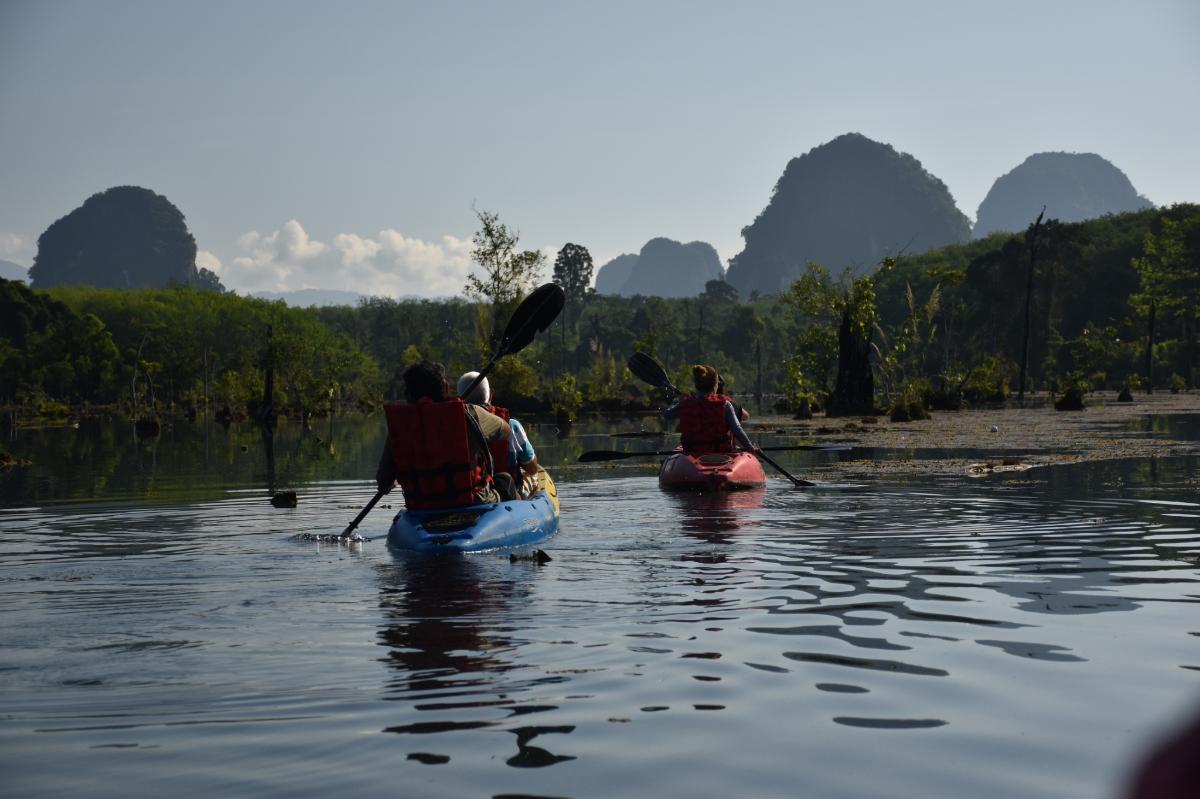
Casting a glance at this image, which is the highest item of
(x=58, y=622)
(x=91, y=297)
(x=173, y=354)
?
(x=91, y=297)

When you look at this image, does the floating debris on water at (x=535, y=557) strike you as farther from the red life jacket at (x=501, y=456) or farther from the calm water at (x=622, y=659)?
the red life jacket at (x=501, y=456)

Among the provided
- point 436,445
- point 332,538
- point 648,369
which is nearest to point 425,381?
point 436,445

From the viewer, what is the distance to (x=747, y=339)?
13000 cm

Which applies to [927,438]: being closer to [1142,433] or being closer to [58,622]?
[1142,433]

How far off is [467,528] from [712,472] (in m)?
6.09

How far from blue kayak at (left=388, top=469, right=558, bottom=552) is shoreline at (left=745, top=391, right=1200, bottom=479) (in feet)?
25.8

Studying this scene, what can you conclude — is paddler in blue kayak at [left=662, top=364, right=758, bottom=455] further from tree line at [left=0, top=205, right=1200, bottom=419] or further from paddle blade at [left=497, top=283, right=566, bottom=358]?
tree line at [left=0, top=205, right=1200, bottom=419]

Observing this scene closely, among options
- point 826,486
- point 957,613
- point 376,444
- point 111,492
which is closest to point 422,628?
point 957,613

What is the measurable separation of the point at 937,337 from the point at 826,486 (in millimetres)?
86368

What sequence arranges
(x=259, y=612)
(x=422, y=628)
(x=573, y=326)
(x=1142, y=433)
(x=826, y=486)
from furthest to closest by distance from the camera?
(x=573, y=326), (x=1142, y=433), (x=826, y=486), (x=259, y=612), (x=422, y=628)

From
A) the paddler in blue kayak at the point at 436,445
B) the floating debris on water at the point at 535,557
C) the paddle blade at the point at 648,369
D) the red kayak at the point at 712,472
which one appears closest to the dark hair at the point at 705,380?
the red kayak at the point at 712,472

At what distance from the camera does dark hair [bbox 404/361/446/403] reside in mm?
10125

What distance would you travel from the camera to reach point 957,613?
7145mm

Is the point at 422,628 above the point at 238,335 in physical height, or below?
below
